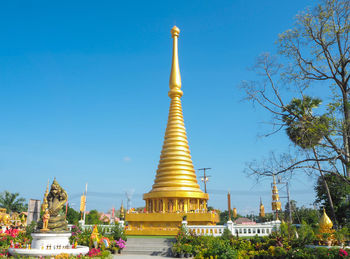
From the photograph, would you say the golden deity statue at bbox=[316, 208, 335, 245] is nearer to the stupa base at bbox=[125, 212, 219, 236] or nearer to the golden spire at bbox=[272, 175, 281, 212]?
the stupa base at bbox=[125, 212, 219, 236]

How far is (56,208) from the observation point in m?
15.4

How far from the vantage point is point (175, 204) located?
29.3 meters

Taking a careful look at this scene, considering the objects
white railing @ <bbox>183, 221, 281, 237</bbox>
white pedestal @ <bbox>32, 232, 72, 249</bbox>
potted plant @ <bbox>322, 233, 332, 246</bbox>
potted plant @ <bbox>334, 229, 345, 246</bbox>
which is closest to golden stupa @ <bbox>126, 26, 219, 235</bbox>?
white railing @ <bbox>183, 221, 281, 237</bbox>

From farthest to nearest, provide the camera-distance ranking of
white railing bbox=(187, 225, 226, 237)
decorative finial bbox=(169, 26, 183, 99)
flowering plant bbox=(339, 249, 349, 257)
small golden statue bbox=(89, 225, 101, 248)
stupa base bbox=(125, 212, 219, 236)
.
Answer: decorative finial bbox=(169, 26, 183, 99), stupa base bbox=(125, 212, 219, 236), white railing bbox=(187, 225, 226, 237), small golden statue bbox=(89, 225, 101, 248), flowering plant bbox=(339, 249, 349, 257)

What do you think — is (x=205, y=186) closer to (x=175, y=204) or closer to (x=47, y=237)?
(x=175, y=204)

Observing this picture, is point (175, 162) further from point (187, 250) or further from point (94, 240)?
point (94, 240)

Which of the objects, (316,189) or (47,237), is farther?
(316,189)

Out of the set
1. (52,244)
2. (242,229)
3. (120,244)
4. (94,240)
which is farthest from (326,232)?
(52,244)

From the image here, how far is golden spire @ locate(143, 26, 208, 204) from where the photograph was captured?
97.2 feet

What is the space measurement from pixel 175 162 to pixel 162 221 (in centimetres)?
639

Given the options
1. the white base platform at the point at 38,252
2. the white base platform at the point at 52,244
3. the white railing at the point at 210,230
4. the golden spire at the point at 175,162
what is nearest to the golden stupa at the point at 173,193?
the golden spire at the point at 175,162

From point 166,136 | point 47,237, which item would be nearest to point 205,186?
point 166,136

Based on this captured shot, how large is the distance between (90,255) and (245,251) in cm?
798

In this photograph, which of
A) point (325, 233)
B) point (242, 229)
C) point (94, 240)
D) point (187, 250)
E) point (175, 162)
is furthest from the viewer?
point (175, 162)
